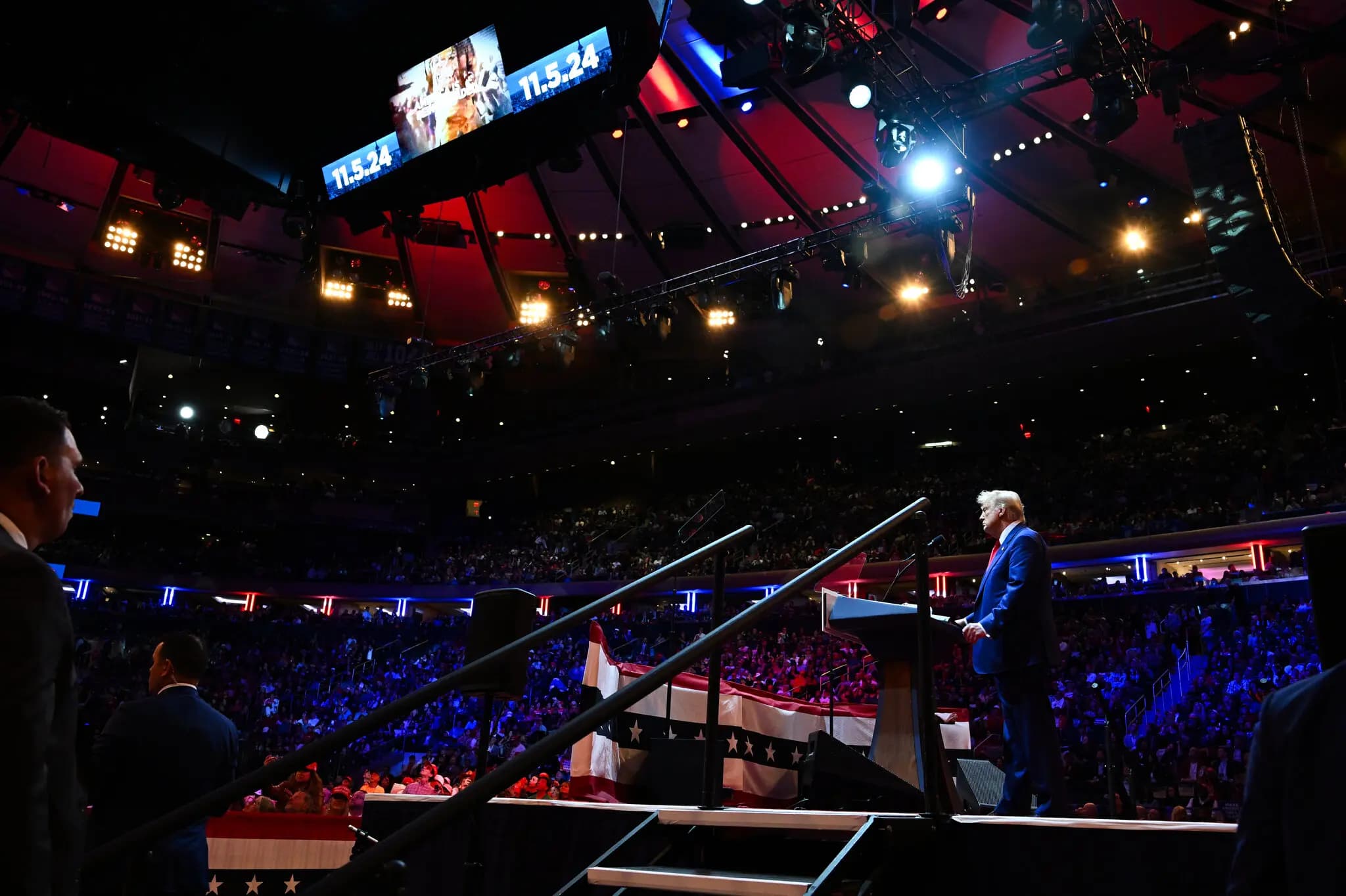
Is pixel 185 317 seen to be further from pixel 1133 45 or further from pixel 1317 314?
pixel 1317 314

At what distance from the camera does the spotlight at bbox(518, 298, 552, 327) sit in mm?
23359

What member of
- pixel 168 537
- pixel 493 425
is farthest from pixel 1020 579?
pixel 168 537

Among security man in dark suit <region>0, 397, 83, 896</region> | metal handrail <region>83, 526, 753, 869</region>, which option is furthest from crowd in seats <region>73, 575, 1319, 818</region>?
security man in dark suit <region>0, 397, 83, 896</region>

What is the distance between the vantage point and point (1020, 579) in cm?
396

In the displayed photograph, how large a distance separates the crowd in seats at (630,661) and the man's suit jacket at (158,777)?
0.83 feet

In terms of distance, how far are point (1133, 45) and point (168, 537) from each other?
30.0m

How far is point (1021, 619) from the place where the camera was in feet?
12.7

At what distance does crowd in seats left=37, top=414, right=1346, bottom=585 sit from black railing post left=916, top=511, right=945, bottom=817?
1506cm

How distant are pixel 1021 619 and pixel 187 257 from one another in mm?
23162

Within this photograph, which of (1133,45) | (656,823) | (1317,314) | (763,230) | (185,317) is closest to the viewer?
(656,823)

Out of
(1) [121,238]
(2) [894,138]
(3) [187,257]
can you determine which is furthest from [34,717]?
(1) [121,238]

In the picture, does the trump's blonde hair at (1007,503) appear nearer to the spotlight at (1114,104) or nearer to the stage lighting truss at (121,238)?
the spotlight at (1114,104)

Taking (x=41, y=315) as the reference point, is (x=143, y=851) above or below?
below

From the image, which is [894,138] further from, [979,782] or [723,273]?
[979,782]
